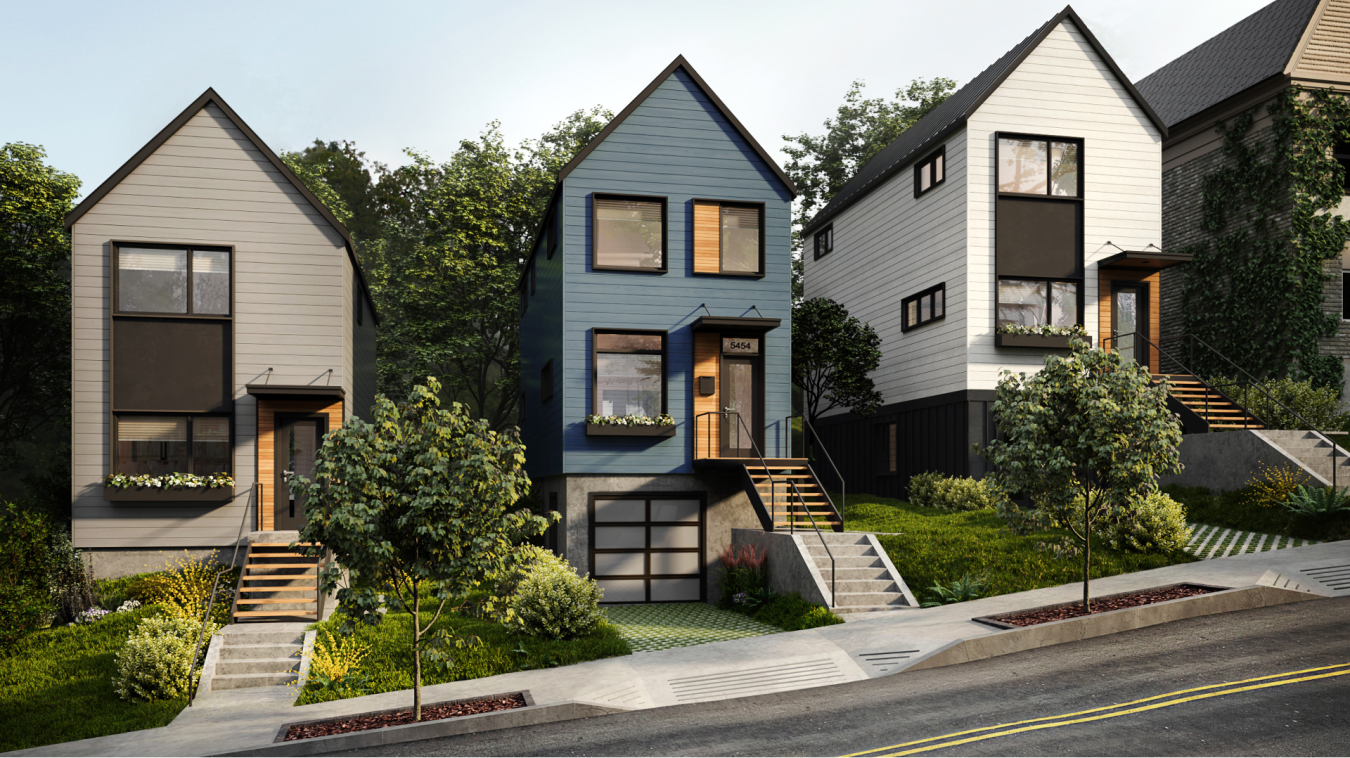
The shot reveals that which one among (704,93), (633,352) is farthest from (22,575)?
(704,93)

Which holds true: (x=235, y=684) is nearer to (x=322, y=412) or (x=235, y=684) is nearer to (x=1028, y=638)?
(x=322, y=412)

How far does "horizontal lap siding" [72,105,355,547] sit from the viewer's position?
18594 mm

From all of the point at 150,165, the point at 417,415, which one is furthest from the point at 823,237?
the point at 417,415

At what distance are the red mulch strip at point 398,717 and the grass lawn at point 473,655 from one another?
1.43 m

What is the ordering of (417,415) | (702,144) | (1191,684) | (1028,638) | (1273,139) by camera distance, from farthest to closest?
(1273,139) < (702,144) < (1028,638) < (417,415) < (1191,684)

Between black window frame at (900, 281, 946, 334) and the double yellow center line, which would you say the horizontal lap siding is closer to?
black window frame at (900, 281, 946, 334)

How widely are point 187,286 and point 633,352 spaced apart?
31.6 ft

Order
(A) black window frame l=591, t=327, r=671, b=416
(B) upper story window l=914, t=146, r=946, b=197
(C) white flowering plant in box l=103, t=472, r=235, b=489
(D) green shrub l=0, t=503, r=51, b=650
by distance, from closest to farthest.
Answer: (D) green shrub l=0, t=503, r=51, b=650
(C) white flowering plant in box l=103, t=472, r=235, b=489
(A) black window frame l=591, t=327, r=671, b=416
(B) upper story window l=914, t=146, r=946, b=197

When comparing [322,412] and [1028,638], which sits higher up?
[322,412]

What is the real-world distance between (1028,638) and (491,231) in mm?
26366

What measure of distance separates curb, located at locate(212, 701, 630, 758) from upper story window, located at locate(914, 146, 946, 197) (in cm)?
1769

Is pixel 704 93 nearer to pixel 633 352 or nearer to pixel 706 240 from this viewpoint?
pixel 706 240

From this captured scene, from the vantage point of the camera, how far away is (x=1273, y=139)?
80.8ft

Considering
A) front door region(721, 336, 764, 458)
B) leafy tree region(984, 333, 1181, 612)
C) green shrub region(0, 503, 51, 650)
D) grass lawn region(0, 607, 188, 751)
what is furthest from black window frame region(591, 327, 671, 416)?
green shrub region(0, 503, 51, 650)
